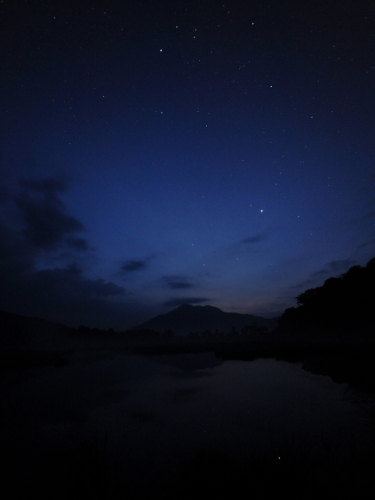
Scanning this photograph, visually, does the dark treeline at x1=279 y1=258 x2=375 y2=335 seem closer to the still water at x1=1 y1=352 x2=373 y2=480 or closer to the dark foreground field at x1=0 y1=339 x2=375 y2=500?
the still water at x1=1 y1=352 x2=373 y2=480

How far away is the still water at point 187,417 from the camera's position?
10.1 metres

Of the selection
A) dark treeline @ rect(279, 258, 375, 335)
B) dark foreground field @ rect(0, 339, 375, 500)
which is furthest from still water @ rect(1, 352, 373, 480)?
dark treeline @ rect(279, 258, 375, 335)

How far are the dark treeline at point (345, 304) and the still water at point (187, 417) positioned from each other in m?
32.5

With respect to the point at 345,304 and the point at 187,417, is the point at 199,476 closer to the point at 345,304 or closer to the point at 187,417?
the point at 187,417

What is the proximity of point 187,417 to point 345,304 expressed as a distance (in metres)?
50.4

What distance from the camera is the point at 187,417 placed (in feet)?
46.1

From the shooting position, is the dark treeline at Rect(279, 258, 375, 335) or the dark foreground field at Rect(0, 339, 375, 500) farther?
the dark treeline at Rect(279, 258, 375, 335)

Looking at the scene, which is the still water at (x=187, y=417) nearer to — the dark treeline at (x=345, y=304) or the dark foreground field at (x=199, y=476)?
the dark foreground field at (x=199, y=476)

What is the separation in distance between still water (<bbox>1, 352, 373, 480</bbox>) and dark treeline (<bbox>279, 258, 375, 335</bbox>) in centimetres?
3252

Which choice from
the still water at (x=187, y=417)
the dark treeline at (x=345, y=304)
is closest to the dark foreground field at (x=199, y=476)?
the still water at (x=187, y=417)

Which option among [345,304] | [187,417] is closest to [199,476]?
[187,417]

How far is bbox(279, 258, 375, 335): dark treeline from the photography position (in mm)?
47562

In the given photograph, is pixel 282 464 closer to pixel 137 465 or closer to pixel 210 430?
pixel 137 465

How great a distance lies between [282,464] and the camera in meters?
5.90
